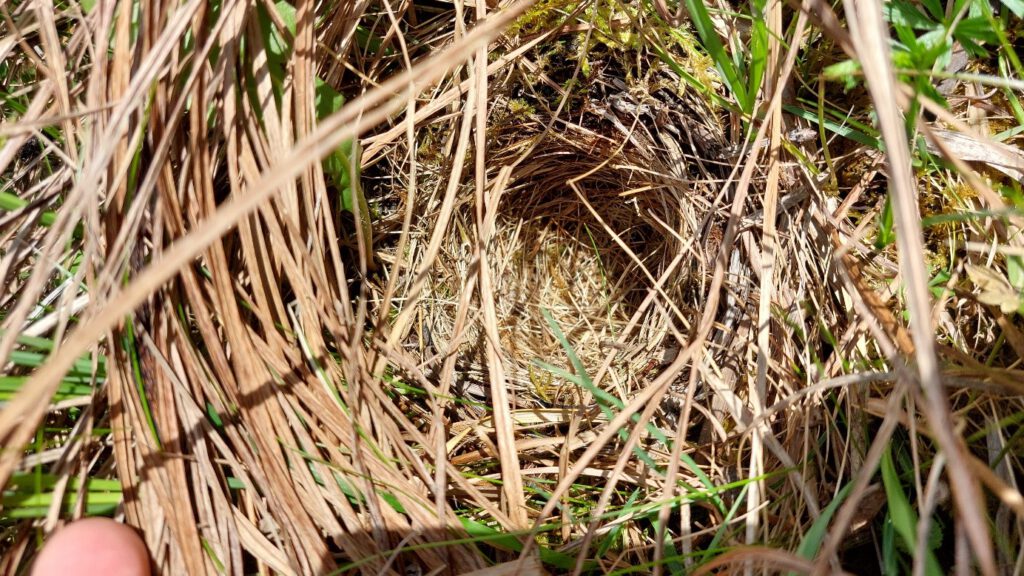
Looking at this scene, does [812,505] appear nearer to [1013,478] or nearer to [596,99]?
[1013,478]

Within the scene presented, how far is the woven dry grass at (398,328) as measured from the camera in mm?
893

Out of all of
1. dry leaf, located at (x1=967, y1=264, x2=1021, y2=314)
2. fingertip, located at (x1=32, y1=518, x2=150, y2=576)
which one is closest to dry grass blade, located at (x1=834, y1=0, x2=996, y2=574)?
dry leaf, located at (x1=967, y1=264, x2=1021, y2=314)

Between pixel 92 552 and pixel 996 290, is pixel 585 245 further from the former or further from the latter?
pixel 92 552

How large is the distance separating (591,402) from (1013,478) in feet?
2.40

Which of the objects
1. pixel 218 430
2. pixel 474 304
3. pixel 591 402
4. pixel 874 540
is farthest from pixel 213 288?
pixel 874 540

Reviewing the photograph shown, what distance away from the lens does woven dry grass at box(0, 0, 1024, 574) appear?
89 cm

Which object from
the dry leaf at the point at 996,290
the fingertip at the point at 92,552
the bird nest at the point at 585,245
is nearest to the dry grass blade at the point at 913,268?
the dry leaf at the point at 996,290

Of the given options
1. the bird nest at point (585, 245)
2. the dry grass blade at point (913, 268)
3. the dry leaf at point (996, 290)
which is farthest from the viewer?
the bird nest at point (585, 245)

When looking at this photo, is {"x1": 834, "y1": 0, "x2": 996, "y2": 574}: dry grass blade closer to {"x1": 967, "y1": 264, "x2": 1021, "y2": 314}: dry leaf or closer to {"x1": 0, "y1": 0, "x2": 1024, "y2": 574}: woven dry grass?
{"x1": 0, "y1": 0, "x2": 1024, "y2": 574}: woven dry grass

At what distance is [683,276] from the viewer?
52.7 inches

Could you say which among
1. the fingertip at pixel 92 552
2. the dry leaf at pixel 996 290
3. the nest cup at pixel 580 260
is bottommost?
the fingertip at pixel 92 552

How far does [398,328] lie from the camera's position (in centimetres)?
121

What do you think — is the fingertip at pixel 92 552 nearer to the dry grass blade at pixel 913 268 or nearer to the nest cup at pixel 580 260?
the nest cup at pixel 580 260

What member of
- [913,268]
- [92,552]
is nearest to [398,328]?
[92,552]
